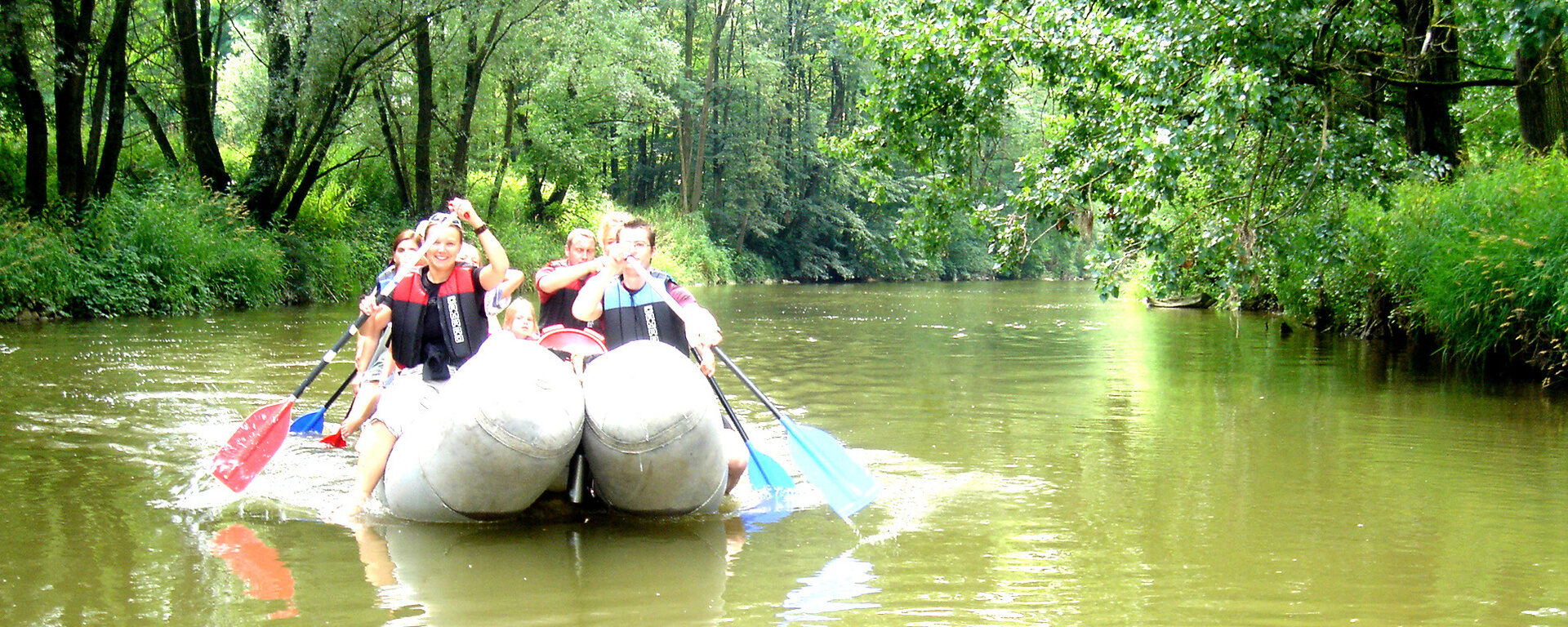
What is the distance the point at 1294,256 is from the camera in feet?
38.5

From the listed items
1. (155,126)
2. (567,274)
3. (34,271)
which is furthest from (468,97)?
(567,274)

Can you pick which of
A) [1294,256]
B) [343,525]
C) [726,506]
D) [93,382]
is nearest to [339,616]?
[343,525]

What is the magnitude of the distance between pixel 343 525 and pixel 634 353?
54.6 inches

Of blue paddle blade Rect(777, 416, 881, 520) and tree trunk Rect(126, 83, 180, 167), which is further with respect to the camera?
tree trunk Rect(126, 83, 180, 167)

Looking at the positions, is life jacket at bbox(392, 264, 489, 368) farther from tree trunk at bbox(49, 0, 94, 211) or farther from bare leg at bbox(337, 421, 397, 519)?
tree trunk at bbox(49, 0, 94, 211)

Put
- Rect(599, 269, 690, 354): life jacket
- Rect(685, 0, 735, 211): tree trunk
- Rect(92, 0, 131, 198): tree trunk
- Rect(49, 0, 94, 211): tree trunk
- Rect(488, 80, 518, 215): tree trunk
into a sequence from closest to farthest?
Rect(599, 269, 690, 354): life jacket → Rect(49, 0, 94, 211): tree trunk → Rect(92, 0, 131, 198): tree trunk → Rect(488, 80, 518, 215): tree trunk → Rect(685, 0, 735, 211): tree trunk

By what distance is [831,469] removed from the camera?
5.46 m

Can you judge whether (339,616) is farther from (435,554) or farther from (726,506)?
(726,506)

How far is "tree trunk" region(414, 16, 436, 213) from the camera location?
22417 mm

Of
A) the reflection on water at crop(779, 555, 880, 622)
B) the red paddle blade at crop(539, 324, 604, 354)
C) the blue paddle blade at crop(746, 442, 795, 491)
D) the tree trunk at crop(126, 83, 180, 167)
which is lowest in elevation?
the reflection on water at crop(779, 555, 880, 622)

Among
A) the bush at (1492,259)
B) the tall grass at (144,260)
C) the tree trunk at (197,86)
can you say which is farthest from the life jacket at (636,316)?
the tree trunk at (197,86)

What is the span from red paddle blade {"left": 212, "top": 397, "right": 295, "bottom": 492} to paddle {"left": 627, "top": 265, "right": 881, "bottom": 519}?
195 cm

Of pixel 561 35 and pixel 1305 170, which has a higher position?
pixel 561 35

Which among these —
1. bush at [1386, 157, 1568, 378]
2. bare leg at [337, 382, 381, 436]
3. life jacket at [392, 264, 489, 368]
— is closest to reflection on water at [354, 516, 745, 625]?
life jacket at [392, 264, 489, 368]
